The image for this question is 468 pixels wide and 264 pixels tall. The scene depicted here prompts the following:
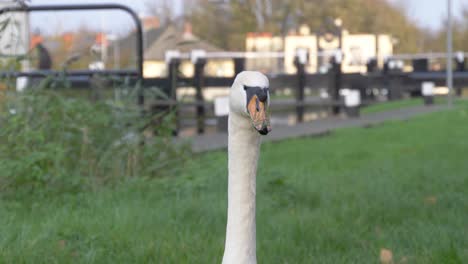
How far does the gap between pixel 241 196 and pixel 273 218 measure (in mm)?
1915

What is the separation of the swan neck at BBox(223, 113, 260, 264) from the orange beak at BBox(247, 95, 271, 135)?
36 cm

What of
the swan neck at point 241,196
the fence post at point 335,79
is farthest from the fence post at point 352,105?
the swan neck at point 241,196

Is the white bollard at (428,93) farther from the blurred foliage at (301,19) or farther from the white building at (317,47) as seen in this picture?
the white building at (317,47)

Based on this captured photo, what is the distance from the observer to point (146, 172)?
Result: 607cm

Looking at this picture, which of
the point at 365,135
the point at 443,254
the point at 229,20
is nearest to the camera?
the point at 443,254

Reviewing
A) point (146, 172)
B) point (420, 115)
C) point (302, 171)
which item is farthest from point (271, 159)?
point (420, 115)

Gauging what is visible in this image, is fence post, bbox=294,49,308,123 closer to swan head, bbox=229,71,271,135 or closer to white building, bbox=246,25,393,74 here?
white building, bbox=246,25,393,74

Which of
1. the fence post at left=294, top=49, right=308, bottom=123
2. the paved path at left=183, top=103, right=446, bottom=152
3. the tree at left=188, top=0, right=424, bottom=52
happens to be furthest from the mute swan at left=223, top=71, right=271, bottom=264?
the fence post at left=294, top=49, right=308, bottom=123

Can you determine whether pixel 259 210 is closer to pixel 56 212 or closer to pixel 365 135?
pixel 56 212

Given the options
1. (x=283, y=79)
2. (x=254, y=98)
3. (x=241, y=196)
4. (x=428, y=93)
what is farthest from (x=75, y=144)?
(x=428, y=93)

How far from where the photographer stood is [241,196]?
2.60m

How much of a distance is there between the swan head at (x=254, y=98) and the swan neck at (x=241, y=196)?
0.46 ft

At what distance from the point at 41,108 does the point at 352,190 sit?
2.20 metres

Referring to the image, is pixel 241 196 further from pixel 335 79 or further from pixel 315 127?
pixel 335 79
